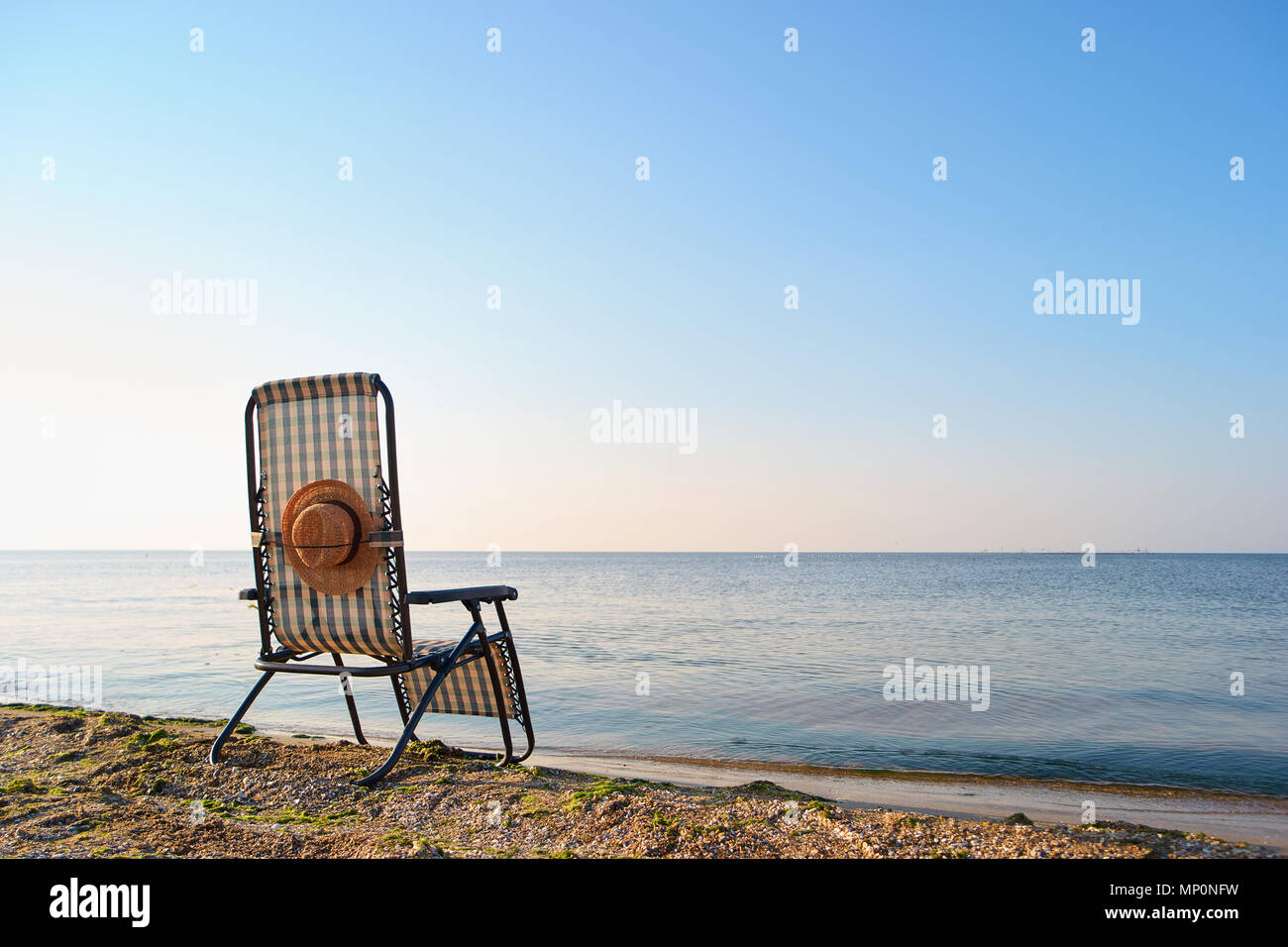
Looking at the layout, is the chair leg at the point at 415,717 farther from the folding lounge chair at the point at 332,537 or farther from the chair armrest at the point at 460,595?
the chair armrest at the point at 460,595

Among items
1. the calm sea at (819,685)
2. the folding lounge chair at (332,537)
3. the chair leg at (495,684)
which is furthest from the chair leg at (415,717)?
the calm sea at (819,685)

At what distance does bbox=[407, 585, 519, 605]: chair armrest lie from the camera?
4316 millimetres

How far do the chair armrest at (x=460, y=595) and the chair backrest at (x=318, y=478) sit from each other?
15cm

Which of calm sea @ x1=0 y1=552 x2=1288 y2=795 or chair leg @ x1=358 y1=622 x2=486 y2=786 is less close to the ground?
chair leg @ x1=358 y1=622 x2=486 y2=786

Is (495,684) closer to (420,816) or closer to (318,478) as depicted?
(420,816)

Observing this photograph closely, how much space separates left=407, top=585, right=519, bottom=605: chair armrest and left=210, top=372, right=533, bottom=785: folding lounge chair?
1 cm

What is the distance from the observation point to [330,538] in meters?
4.28

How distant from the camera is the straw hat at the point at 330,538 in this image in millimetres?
4277

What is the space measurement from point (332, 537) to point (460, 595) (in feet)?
2.66

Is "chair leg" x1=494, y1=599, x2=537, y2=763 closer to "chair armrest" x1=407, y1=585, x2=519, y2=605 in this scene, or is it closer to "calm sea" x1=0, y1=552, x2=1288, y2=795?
"chair armrest" x1=407, y1=585, x2=519, y2=605

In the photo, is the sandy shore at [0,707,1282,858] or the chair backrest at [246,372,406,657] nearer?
the sandy shore at [0,707,1282,858]

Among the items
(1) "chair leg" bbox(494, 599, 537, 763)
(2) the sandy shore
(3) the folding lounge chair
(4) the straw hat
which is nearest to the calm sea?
(2) the sandy shore
